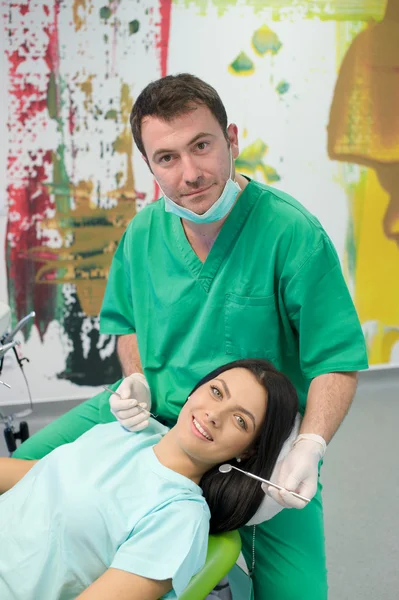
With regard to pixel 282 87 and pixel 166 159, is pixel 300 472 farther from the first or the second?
pixel 282 87

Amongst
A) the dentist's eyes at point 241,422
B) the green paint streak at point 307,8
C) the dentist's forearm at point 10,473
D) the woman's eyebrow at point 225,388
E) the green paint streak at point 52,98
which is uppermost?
the green paint streak at point 307,8

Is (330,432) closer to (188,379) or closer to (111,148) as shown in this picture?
(188,379)

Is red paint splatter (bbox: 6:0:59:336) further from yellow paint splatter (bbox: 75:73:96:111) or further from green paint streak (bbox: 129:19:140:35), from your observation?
green paint streak (bbox: 129:19:140:35)

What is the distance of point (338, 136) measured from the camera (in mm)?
3016

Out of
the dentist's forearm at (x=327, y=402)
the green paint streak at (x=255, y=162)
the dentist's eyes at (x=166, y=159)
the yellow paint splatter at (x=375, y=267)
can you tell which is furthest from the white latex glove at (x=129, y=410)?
the yellow paint splatter at (x=375, y=267)

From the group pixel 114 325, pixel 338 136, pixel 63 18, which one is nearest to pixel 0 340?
pixel 114 325

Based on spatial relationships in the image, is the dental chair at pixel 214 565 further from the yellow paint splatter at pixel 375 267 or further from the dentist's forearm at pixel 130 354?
the yellow paint splatter at pixel 375 267

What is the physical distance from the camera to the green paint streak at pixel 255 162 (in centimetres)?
293

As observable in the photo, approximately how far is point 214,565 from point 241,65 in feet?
7.14

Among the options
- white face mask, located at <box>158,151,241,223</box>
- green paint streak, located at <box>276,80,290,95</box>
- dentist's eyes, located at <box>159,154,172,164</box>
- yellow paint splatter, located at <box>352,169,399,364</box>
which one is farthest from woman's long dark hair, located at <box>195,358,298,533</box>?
yellow paint splatter, located at <box>352,169,399,364</box>

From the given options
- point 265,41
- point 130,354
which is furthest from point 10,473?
point 265,41

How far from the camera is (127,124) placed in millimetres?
2725

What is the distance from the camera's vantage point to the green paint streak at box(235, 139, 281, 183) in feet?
9.61

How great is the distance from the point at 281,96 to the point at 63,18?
0.94 m
